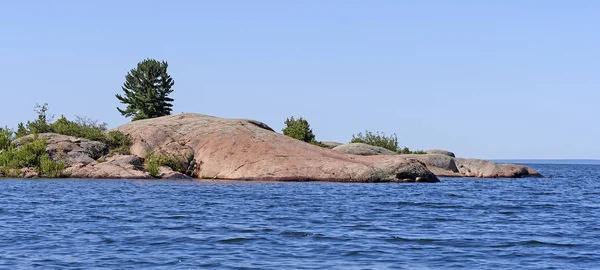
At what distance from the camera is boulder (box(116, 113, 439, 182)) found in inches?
1977

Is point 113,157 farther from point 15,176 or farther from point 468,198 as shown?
point 468,198

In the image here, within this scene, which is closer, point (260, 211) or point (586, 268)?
point (586, 268)

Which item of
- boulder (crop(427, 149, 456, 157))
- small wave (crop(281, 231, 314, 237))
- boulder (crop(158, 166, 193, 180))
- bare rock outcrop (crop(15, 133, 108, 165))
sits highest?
boulder (crop(427, 149, 456, 157))

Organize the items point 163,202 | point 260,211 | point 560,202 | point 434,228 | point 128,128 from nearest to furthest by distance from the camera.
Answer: point 434,228
point 260,211
point 163,202
point 560,202
point 128,128

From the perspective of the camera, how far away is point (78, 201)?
3459 cm

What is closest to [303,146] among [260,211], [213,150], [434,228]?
[213,150]

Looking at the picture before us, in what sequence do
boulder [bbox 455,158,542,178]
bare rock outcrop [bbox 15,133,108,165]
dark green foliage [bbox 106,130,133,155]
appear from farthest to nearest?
boulder [bbox 455,158,542,178], dark green foliage [bbox 106,130,133,155], bare rock outcrop [bbox 15,133,108,165]

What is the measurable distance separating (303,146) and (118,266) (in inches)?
1417

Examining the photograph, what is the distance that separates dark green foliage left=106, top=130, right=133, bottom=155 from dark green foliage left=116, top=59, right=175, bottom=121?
29155mm

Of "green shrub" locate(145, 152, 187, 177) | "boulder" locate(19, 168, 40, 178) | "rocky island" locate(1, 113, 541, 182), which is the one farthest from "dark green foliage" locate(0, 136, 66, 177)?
"green shrub" locate(145, 152, 187, 177)

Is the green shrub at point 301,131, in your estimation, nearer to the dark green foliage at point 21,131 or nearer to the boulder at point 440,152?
the boulder at point 440,152

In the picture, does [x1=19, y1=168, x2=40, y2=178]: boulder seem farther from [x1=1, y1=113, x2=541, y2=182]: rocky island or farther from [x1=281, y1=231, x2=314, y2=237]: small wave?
[x1=281, y1=231, x2=314, y2=237]: small wave

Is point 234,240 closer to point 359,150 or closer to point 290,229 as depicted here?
point 290,229

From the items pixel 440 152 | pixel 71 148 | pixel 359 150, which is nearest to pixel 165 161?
pixel 71 148
